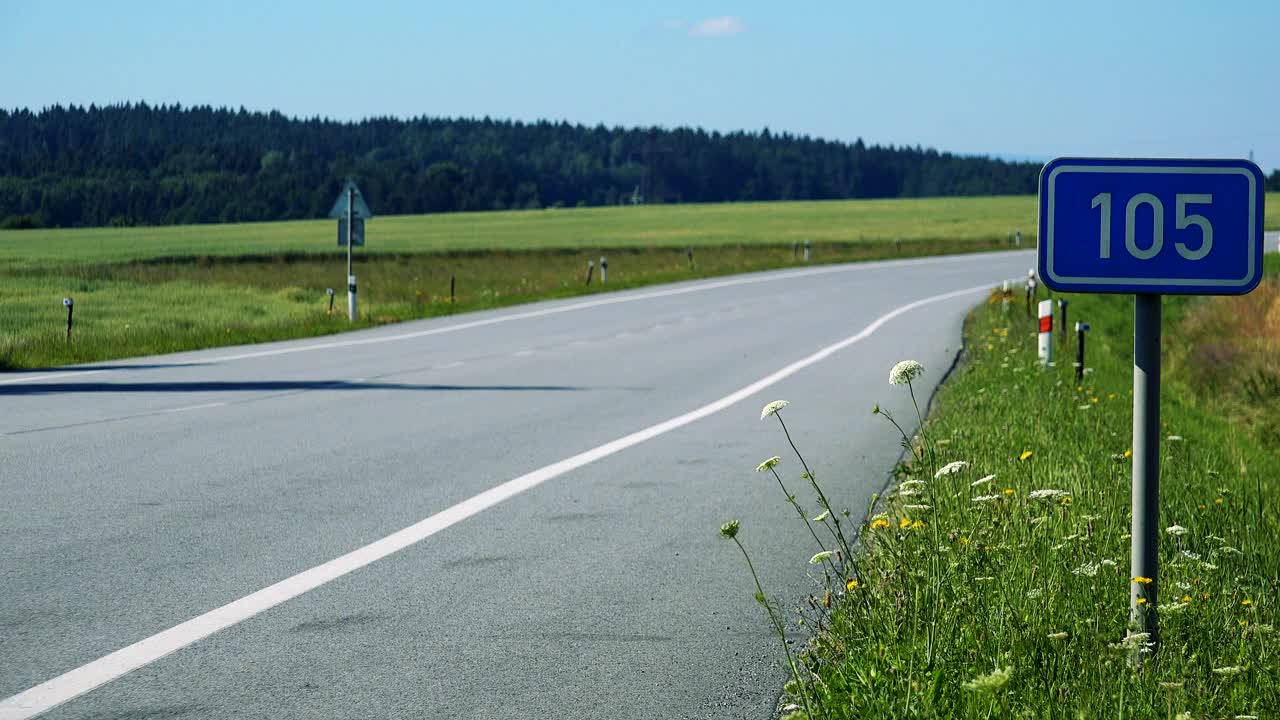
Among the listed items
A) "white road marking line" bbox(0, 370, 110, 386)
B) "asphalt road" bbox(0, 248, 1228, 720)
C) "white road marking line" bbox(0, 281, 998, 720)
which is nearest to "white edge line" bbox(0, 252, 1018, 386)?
"white road marking line" bbox(0, 370, 110, 386)

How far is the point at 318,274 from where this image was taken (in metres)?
54.7

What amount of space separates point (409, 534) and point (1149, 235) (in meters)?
4.33

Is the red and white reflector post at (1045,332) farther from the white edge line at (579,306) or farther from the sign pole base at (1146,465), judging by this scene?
the sign pole base at (1146,465)

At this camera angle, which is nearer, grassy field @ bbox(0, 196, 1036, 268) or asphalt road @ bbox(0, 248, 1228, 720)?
asphalt road @ bbox(0, 248, 1228, 720)

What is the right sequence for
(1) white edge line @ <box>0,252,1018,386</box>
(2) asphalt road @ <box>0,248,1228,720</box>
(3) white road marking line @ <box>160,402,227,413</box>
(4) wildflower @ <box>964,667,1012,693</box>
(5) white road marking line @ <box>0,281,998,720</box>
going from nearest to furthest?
(4) wildflower @ <box>964,667,1012,693</box> < (5) white road marking line @ <box>0,281,998,720</box> < (2) asphalt road @ <box>0,248,1228,720</box> < (3) white road marking line @ <box>160,402,227,413</box> < (1) white edge line @ <box>0,252,1018,386</box>

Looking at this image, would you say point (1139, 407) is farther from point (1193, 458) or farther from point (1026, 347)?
point (1026, 347)

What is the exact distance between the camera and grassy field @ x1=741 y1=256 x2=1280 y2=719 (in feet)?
14.0

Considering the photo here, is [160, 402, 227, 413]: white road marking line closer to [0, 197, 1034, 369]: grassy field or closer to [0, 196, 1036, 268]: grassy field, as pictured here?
[0, 197, 1034, 369]: grassy field

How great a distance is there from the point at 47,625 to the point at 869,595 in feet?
10.3

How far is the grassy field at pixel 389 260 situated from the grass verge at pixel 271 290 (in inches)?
3.1

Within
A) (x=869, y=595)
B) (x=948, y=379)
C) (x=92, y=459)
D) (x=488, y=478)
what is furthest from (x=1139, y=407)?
(x=948, y=379)

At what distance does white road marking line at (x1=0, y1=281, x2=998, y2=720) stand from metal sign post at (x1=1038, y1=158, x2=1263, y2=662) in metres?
3.36

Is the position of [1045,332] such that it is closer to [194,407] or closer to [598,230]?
[194,407]

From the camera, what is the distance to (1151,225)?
14.3 ft
